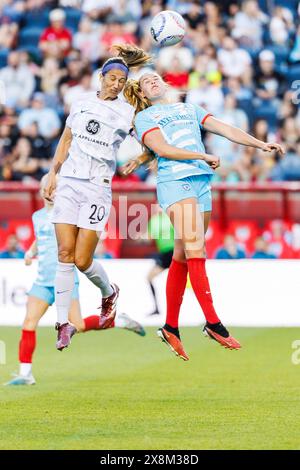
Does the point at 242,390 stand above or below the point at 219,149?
below

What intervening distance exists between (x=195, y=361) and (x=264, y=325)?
339 cm

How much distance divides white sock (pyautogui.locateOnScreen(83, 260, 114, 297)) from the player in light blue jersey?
2.20 feet

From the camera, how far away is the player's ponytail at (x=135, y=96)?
10.5m

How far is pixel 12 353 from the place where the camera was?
574 inches

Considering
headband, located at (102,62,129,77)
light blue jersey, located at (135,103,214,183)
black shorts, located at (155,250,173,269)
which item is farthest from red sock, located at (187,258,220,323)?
black shorts, located at (155,250,173,269)

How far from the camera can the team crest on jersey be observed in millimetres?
10203

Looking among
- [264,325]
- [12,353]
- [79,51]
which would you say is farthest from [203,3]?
[12,353]

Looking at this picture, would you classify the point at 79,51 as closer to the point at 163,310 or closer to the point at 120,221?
the point at 120,221

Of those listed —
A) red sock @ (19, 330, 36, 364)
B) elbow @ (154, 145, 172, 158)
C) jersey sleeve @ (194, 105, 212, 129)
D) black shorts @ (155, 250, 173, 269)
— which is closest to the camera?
elbow @ (154, 145, 172, 158)

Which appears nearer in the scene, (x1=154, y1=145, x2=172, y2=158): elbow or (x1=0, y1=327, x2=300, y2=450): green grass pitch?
(x1=0, y1=327, x2=300, y2=450): green grass pitch

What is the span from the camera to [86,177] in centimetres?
1026

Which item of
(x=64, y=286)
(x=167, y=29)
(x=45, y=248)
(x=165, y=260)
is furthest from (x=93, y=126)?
(x=165, y=260)

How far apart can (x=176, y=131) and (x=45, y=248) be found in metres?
2.43

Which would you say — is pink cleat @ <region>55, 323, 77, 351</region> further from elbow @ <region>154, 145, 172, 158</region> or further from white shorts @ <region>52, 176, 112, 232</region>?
elbow @ <region>154, 145, 172, 158</region>
